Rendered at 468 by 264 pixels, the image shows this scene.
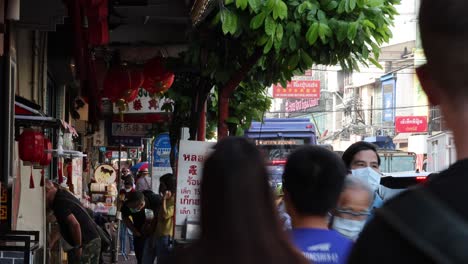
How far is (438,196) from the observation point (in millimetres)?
1441

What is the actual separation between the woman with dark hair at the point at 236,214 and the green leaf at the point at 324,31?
5503mm

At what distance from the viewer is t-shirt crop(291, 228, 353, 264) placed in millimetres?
3150

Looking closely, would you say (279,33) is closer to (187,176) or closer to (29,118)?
(187,176)

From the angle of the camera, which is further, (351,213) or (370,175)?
(370,175)

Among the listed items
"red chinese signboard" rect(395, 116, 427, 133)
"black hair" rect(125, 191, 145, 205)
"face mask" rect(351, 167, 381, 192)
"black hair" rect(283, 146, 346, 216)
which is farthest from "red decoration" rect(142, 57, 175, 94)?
"red chinese signboard" rect(395, 116, 427, 133)

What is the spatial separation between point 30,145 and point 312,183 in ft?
13.7

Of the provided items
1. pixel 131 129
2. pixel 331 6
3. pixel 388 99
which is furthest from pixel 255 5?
pixel 388 99

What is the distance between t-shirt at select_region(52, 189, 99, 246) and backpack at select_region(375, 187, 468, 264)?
26.9ft

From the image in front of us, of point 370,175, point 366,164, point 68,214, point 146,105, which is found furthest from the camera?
point 146,105

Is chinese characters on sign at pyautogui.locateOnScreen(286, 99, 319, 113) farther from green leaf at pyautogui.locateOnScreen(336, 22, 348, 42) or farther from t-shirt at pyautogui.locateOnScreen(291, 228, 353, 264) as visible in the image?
t-shirt at pyautogui.locateOnScreen(291, 228, 353, 264)

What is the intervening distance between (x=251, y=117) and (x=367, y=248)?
34.7ft

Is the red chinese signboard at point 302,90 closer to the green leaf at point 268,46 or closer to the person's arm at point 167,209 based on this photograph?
the person's arm at point 167,209

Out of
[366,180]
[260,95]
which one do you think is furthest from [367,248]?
[260,95]

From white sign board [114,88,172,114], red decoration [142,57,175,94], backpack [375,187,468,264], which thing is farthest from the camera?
white sign board [114,88,172,114]
